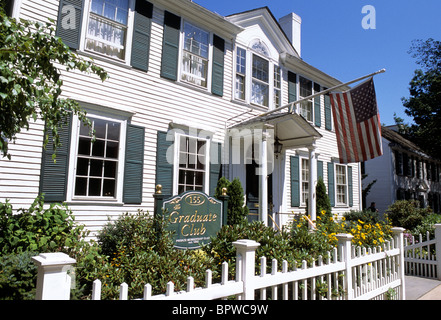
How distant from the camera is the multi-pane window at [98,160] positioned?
22.5 feet

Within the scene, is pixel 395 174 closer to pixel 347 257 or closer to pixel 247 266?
pixel 347 257

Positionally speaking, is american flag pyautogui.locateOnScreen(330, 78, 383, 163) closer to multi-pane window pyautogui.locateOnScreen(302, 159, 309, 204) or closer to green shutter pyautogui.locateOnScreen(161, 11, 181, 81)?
multi-pane window pyautogui.locateOnScreen(302, 159, 309, 204)

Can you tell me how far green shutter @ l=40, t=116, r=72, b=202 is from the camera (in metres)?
6.26

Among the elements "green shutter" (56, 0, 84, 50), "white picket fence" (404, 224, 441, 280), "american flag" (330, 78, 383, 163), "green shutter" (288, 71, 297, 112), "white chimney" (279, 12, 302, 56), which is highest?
"white chimney" (279, 12, 302, 56)

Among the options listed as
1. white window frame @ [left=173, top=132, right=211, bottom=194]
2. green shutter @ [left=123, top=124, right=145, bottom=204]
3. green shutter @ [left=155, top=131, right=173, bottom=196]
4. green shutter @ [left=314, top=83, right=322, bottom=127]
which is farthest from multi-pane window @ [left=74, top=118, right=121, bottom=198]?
green shutter @ [left=314, top=83, right=322, bottom=127]

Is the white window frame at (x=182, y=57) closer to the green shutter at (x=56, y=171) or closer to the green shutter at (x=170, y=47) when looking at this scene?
the green shutter at (x=170, y=47)

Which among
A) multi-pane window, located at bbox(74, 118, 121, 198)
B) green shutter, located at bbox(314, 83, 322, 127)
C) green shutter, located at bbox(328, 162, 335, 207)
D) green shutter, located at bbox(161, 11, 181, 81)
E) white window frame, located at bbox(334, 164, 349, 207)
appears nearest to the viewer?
multi-pane window, located at bbox(74, 118, 121, 198)

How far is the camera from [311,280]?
Result: 13.1 ft

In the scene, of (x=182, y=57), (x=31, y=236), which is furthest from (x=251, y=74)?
(x=31, y=236)

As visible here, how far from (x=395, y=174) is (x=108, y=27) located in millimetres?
21692

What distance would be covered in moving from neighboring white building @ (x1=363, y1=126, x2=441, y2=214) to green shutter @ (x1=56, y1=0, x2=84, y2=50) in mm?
20901

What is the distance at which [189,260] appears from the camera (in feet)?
16.1

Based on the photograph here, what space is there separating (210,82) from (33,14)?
4782 mm
